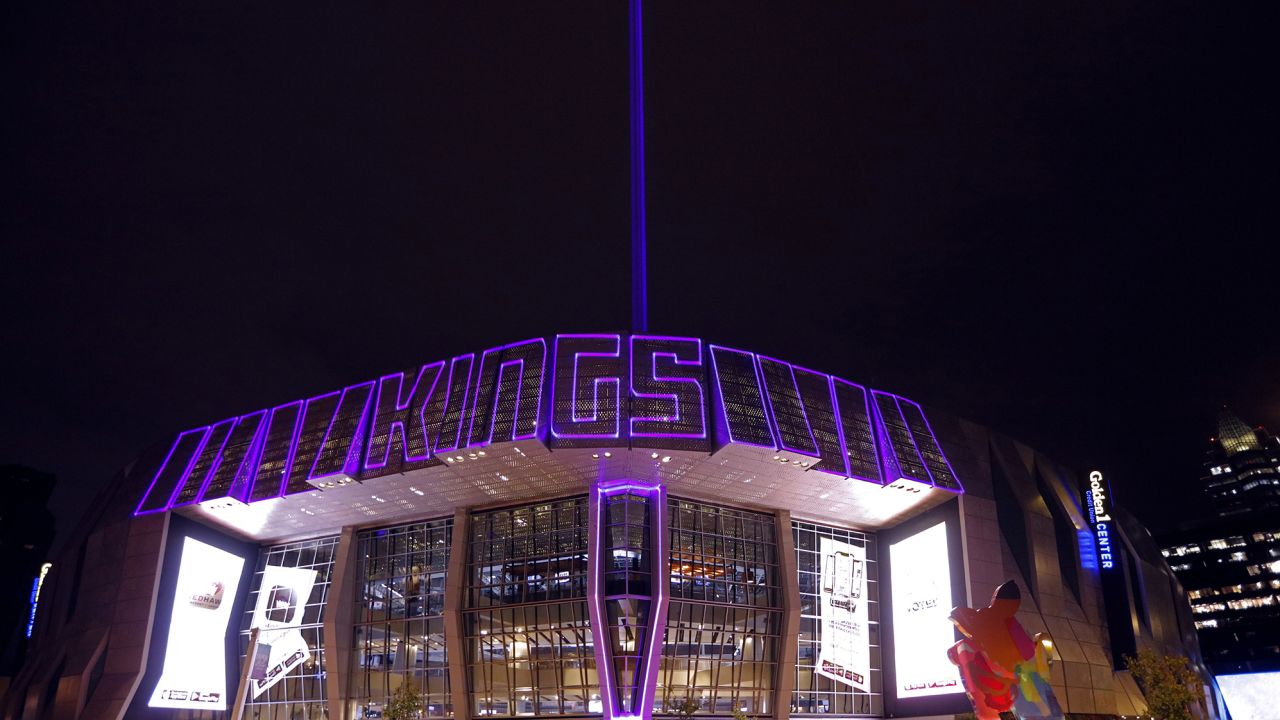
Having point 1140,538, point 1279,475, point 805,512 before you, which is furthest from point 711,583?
point 1279,475

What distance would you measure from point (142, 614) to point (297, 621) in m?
8.03

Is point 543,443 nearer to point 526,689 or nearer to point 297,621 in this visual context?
point 526,689

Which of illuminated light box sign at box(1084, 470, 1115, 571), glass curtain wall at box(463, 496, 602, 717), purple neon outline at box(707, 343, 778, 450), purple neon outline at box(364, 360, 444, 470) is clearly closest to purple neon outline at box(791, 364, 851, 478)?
purple neon outline at box(707, 343, 778, 450)

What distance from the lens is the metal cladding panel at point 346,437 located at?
4234 centimetres

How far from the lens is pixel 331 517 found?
48062mm

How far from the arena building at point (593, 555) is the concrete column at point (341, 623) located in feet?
0.37

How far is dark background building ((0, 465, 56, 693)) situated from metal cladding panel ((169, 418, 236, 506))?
75.3 meters

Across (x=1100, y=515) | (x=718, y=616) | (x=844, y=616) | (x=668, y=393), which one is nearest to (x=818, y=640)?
(x=844, y=616)

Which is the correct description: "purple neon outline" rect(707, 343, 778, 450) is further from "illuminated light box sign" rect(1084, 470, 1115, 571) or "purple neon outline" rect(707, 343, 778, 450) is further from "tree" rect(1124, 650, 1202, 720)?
"illuminated light box sign" rect(1084, 470, 1115, 571)

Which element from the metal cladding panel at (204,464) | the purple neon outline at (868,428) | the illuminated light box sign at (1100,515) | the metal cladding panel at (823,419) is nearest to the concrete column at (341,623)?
the metal cladding panel at (204,464)

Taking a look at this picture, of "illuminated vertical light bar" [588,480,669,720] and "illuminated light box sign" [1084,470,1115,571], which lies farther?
"illuminated light box sign" [1084,470,1115,571]

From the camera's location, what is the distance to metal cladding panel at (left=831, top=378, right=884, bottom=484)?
42.5 metres

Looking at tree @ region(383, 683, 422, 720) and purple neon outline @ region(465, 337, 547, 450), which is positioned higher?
purple neon outline @ region(465, 337, 547, 450)

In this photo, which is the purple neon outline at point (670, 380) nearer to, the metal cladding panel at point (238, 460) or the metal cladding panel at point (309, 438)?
the metal cladding panel at point (309, 438)
